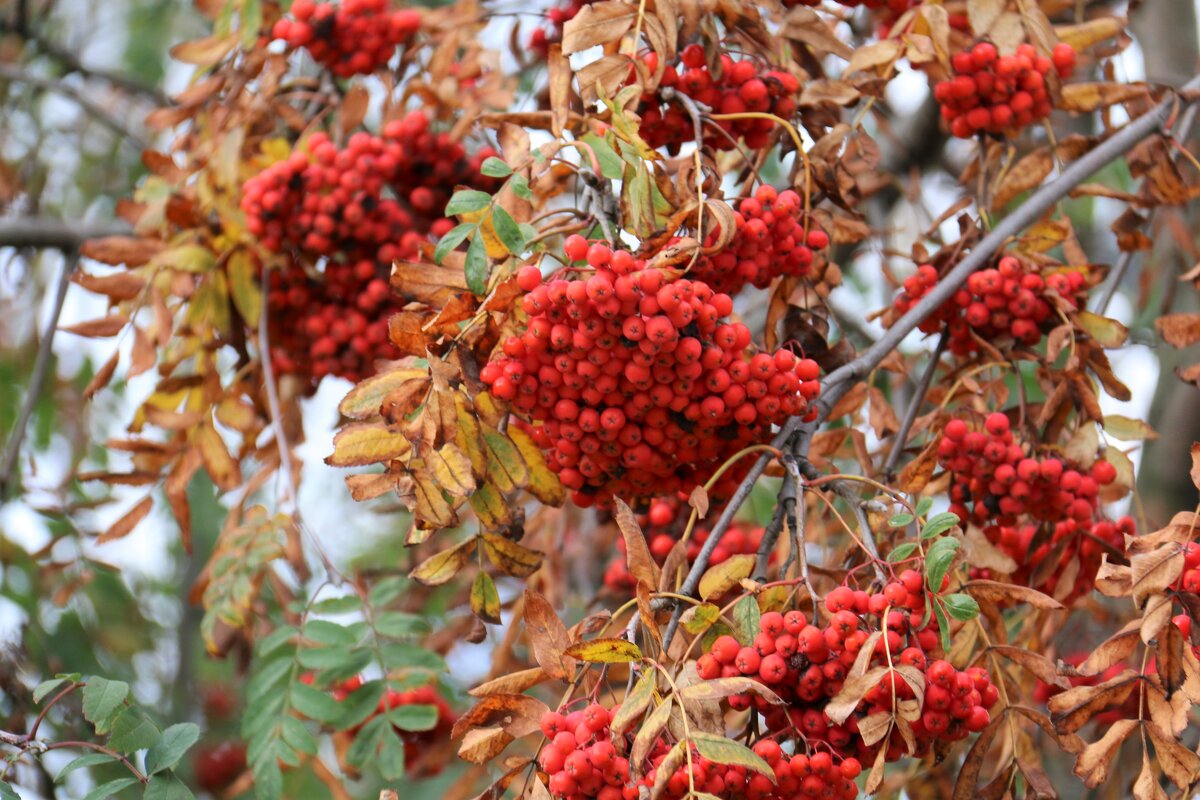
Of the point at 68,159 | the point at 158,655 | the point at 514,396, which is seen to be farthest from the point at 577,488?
the point at 68,159

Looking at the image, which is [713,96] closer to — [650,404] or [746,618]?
[650,404]

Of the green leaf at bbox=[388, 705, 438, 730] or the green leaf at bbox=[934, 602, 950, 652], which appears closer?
the green leaf at bbox=[934, 602, 950, 652]

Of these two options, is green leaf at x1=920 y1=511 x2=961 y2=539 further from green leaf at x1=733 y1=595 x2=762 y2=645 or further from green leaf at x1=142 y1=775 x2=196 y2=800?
green leaf at x1=142 y1=775 x2=196 y2=800

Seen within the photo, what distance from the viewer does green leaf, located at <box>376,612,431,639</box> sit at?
8.18ft

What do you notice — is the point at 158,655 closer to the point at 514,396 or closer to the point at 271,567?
the point at 271,567

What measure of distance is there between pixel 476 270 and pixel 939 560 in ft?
2.28

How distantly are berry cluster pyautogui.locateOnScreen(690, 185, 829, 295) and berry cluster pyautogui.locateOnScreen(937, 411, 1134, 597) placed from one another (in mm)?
396

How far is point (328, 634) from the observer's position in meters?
2.41

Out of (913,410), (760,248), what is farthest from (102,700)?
(913,410)

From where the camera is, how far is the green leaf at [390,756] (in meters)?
2.34

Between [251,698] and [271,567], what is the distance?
394mm

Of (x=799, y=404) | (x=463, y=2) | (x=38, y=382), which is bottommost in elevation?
(x=38, y=382)

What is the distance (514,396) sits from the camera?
171 cm

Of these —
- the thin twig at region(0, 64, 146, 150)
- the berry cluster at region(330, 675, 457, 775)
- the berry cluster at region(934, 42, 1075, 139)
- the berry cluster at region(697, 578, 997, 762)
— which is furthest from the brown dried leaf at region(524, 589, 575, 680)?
the thin twig at region(0, 64, 146, 150)
